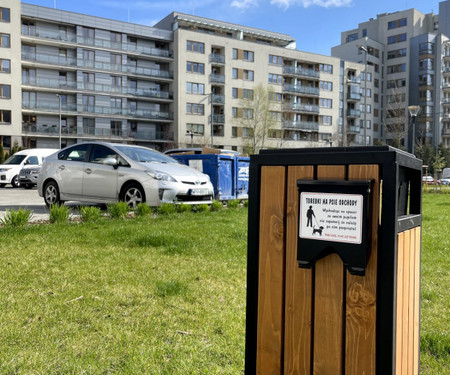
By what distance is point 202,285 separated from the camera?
4.37m

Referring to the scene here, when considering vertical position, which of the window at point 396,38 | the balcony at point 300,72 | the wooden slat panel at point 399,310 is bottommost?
the wooden slat panel at point 399,310

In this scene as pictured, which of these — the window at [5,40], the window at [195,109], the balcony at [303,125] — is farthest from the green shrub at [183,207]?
the balcony at [303,125]

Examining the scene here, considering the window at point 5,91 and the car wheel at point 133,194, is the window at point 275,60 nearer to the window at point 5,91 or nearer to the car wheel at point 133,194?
the window at point 5,91

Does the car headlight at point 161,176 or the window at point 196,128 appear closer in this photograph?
the car headlight at point 161,176

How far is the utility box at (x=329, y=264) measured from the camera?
1.86m

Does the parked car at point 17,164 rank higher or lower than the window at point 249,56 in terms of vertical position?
lower

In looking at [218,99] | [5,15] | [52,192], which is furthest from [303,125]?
[52,192]

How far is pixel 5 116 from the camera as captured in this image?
49.0 meters

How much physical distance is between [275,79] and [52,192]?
5796 centimetres

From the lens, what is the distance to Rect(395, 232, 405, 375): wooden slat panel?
2002 millimetres

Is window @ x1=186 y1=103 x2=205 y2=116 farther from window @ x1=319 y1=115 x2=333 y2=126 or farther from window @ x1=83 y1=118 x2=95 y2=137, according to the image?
window @ x1=319 y1=115 x2=333 y2=126

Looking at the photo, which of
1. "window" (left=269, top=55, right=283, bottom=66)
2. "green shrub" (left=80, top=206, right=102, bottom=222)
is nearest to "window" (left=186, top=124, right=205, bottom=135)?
"window" (left=269, top=55, right=283, bottom=66)

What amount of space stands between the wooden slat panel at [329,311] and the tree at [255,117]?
59004mm

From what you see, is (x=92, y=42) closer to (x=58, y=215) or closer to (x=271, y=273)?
(x=58, y=215)
